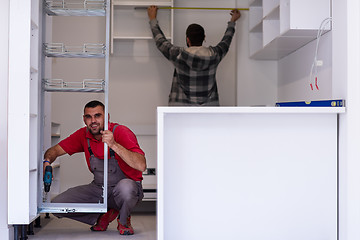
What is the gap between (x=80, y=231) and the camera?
13.1ft

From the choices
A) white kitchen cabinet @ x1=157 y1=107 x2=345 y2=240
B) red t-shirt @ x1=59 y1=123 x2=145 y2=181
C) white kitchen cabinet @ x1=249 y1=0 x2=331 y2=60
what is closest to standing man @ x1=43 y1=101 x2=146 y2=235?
red t-shirt @ x1=59 y1=123 x2=145 y2=181

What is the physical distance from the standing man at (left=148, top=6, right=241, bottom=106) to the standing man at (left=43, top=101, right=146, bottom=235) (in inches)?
43.0

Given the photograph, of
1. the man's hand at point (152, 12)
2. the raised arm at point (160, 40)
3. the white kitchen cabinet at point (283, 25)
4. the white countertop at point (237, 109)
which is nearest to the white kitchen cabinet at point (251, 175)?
the white countertop at point (237, 109)

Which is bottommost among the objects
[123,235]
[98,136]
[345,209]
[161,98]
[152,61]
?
[123,235]

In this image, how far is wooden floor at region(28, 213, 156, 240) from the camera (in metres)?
3.73

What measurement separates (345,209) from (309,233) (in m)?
0.25

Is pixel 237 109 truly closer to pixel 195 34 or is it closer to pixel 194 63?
pixel 194 63

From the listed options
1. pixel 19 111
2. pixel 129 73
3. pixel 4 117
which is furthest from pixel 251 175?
pixel 129 73

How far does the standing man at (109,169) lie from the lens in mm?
3889

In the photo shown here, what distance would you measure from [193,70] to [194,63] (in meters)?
0.10

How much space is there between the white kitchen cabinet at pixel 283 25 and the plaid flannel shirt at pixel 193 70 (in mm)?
403

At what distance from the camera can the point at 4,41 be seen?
324 centimetres

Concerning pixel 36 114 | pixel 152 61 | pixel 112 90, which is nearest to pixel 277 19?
pixel 152 61

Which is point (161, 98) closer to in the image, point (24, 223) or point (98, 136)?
point (98, 136)
